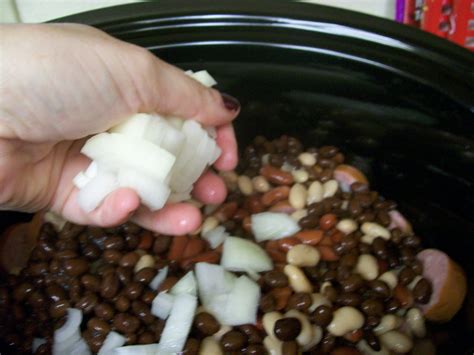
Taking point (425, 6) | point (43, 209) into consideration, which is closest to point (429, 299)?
point (425, 6)

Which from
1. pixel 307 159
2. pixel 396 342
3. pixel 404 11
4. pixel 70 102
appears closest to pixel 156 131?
pixel 70 102

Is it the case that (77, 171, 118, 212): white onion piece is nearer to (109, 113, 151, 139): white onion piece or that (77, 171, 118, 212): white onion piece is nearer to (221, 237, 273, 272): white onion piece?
(109, 113, 151, 139): white onion piece

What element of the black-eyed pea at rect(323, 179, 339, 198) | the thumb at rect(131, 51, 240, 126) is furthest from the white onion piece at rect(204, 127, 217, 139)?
the black-eyed pea at rect(323, 179, 339, 198)

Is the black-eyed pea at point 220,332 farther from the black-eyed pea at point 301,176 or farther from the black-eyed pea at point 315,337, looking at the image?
the black-eyed pea at point 301,176

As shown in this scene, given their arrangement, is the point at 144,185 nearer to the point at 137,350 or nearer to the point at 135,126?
the point at 135,126

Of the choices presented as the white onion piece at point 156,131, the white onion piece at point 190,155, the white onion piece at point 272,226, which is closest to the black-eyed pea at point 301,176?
the white onion piece at point 272,226
